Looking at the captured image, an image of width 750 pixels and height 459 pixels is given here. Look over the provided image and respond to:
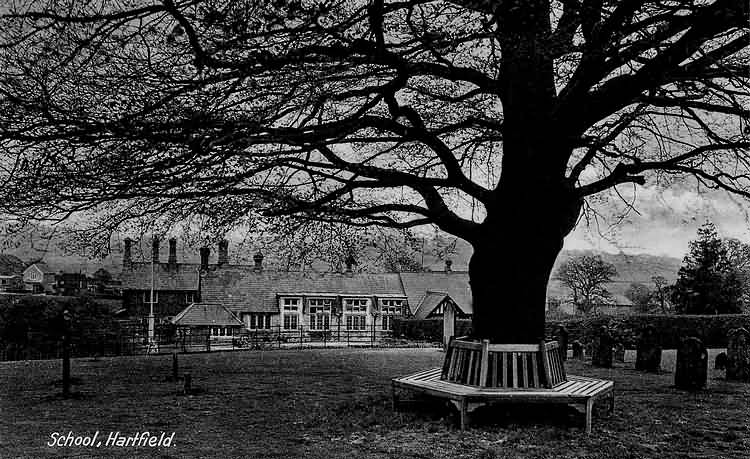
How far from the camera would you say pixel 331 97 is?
360 inches

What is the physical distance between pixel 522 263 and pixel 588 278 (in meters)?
45.0

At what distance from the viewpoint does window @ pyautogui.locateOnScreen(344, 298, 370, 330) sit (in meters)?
48.8

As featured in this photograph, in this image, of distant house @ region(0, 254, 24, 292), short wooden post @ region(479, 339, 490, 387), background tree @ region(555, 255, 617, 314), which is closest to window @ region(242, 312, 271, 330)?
background tree @ region(555, 255, 617, 314)

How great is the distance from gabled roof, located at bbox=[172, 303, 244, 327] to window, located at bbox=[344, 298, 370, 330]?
412 inches

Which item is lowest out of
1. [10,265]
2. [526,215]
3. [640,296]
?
[640,296]

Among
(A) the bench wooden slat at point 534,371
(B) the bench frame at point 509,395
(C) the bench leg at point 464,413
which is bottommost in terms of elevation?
(C) the bench leg at point 464,413

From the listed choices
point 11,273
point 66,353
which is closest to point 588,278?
point 11,273

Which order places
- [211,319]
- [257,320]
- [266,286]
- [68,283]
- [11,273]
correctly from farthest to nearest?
1. [266,286]
2. [257,320]
3. [211,319]
4. [68,283]
5. [11,273]

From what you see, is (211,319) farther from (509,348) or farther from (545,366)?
(545,366)

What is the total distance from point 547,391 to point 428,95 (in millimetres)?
6298

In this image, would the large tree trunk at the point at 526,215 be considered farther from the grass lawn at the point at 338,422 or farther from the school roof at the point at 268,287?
the school roof at the point at 268,287

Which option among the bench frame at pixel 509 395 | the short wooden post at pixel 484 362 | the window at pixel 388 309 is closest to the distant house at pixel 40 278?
the bench frame at pixel 509 395

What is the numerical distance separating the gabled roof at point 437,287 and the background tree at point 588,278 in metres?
8.27

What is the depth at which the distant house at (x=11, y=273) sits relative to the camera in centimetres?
1156
